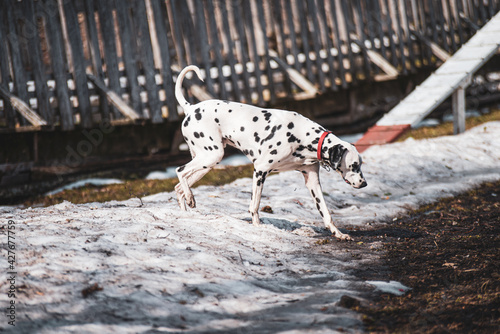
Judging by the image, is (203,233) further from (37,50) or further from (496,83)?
(496,83)

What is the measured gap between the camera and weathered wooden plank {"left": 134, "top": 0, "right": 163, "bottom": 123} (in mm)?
9234

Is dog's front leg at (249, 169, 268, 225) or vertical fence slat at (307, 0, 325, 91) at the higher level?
vertical fence slat at (307, 0, 325, 91)

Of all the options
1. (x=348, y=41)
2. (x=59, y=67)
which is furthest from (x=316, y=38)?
(x=59, y=67)

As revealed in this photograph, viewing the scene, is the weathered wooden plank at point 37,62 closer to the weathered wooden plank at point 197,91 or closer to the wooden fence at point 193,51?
the wooden fence at point 193,51

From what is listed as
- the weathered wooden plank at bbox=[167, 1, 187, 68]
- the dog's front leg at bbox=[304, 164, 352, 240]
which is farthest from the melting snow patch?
the weathered wooden plank at bbox=[167, 1, 187, 68]

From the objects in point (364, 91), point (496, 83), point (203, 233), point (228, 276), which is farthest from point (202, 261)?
point (496, 83)

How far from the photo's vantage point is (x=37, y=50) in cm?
856

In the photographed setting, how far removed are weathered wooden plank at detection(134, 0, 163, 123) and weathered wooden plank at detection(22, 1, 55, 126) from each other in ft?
5.39

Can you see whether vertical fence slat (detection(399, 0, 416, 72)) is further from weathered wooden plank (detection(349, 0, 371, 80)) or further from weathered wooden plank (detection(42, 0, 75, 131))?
weathered wooden plank (detection(42, 0, 75, 131))

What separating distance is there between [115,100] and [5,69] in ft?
5.74

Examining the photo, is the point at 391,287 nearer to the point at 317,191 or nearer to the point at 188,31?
the point at 317,191

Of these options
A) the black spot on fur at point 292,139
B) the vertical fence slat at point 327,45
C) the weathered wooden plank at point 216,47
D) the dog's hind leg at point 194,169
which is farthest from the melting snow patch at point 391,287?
the vertical fence slat at point 327,45

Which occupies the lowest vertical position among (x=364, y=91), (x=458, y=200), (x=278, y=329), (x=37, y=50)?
(x=458, y=200)

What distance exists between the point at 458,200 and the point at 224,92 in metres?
4.58
